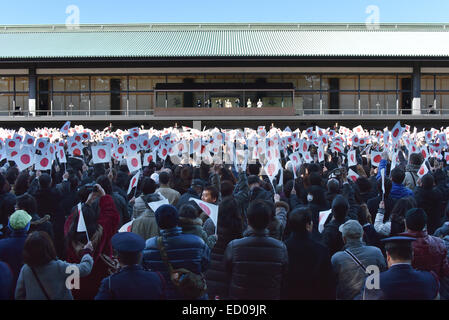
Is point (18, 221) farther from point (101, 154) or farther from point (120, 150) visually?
point (120, 150)

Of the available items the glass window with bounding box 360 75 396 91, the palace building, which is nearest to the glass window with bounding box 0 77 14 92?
the palace building

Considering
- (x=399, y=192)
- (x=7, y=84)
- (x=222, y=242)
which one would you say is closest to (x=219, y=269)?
(x=222, y=242)

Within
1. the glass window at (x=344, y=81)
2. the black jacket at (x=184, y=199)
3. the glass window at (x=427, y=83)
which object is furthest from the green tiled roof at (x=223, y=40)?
the black jacket at (x=184, y=199)

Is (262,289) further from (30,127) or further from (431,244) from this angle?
(30,127)

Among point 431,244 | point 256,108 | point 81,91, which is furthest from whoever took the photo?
point 81,91

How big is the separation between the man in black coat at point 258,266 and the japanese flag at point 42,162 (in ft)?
18.8

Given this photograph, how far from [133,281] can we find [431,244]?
2.48 m

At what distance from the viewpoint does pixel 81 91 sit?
3136 centimetres

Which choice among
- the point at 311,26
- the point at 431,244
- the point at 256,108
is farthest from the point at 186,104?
the point at 431,244

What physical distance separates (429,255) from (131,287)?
8.04ft

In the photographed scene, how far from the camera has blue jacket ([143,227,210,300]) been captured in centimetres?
367

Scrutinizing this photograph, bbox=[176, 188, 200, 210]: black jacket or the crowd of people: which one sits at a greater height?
bbox=[176, 188, 200, 210]: black jacket

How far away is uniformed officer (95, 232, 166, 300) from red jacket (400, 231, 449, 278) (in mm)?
2135

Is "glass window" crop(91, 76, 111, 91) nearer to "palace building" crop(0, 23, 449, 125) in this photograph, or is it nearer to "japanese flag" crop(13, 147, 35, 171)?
"palace building" crop(0, 23, 449, 125)
